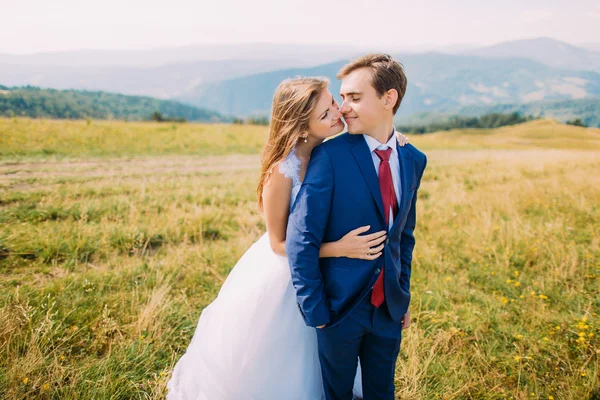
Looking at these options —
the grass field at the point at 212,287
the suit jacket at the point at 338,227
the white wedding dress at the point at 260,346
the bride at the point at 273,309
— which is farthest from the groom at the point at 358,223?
the grass field at the point at 212,287

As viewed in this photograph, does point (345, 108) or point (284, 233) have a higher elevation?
point (345, 108)

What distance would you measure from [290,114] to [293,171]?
1.06 ft

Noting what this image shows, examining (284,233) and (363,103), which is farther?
(284,233)

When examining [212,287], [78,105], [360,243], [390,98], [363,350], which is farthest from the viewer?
[78,105]

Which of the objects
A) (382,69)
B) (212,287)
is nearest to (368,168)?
(382,69)

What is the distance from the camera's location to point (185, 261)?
425 centimetres

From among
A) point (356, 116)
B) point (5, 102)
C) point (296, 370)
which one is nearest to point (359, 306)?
point (296, 370)

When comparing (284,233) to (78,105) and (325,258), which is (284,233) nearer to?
(325,258)

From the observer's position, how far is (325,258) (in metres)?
1.95

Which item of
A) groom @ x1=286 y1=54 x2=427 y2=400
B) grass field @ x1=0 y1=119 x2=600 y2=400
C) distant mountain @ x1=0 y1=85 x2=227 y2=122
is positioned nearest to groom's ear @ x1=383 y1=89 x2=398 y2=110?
groom @ x1=286 y1=54 x2=427 y2=400

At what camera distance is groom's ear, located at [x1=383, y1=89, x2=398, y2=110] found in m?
1.89

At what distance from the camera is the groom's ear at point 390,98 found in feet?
6.19

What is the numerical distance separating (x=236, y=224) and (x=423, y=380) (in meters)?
3.91

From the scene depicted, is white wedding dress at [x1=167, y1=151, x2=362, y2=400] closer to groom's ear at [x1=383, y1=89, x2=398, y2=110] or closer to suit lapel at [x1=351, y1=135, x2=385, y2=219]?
suit lapel at [x1=351, y1=135, x2=385, y2=219]
